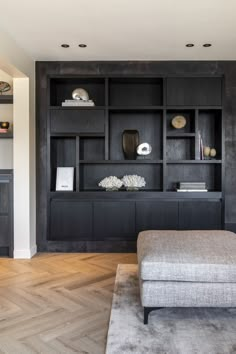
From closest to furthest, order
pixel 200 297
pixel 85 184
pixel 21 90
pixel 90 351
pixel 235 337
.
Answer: pixel 90 351
pixel 235 337
pixel 200 297
pixel 21 90
pixel 85 184

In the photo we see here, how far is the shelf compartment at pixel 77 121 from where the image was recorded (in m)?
4.21

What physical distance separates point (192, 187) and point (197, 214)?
13.3 inches

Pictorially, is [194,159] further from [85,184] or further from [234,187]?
[85,184]

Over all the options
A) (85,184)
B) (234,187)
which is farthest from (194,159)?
(85,184)


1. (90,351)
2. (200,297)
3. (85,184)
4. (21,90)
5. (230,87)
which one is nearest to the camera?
(90,351)

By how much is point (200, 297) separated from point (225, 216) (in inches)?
89.0

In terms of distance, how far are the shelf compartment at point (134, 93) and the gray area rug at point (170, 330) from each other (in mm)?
2692

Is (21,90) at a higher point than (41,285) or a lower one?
higher

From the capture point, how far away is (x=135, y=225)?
4203 mm

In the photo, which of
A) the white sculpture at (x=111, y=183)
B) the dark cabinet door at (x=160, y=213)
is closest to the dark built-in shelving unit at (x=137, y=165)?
the dark cabinet door at (x=160, y=213)

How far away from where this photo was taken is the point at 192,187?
13.8 feet

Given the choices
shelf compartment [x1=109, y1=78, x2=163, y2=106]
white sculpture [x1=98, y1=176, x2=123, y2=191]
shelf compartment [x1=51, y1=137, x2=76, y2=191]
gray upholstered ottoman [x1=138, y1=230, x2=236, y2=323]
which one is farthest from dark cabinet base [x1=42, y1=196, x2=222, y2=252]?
gray upholstered ottoman [x1=138, y1=230, x2=236, y2=323]

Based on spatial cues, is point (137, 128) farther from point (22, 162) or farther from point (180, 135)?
point (22, 162)

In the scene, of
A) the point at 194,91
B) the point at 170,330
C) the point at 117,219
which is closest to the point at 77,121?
the point at 117,219
